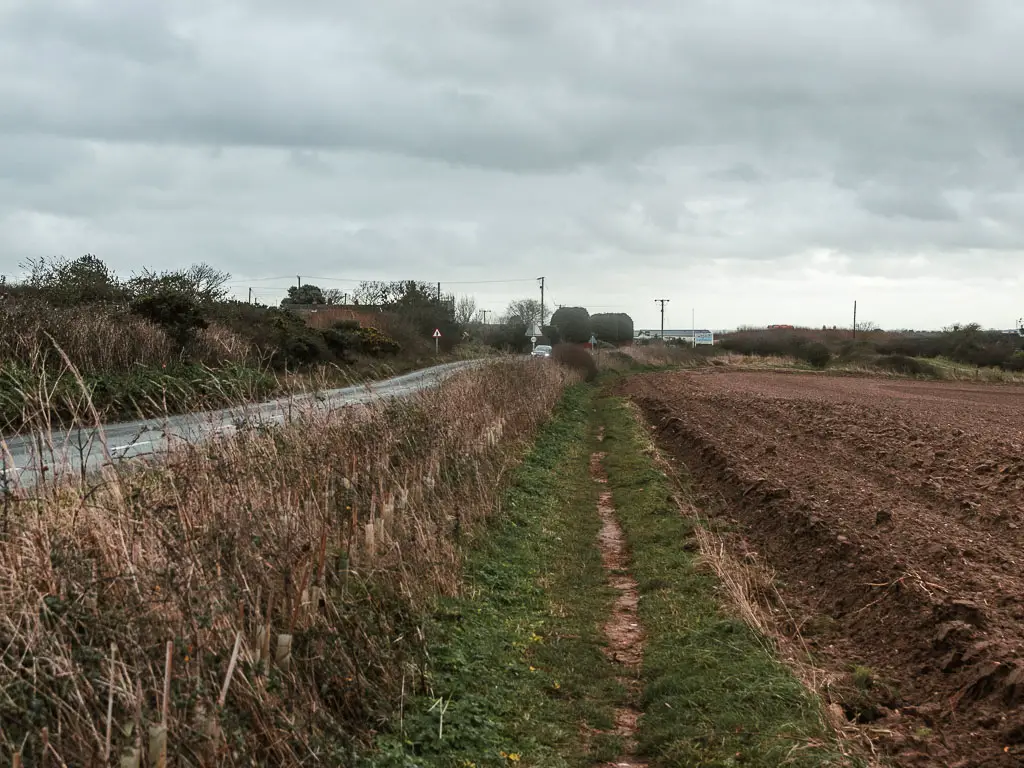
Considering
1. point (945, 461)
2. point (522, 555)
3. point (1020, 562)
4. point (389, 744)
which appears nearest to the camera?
point (389, 744)

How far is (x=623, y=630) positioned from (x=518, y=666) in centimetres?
187

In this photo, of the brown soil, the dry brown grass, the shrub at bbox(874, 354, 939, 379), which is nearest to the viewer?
the dry brown grass

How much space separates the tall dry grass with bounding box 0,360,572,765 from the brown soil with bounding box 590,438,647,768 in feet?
4.74

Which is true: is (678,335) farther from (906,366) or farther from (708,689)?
(708,689)

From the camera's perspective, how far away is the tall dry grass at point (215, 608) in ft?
14.4

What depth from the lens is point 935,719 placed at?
6.64 meters

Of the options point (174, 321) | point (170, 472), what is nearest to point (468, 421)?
point (170, 472)

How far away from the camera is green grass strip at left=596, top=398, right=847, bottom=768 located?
6.14 m

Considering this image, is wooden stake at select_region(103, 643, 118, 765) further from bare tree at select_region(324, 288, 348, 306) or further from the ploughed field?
bare tree at select_region(324, 288, 348, 306)

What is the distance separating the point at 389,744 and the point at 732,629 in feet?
12.8

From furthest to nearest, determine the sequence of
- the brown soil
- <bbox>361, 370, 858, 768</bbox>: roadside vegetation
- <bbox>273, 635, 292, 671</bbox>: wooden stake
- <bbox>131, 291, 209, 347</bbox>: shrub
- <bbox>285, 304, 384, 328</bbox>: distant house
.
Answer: <bbox>285, 304, 384, 328</bbox>: distant house < <bbox>131, 291, 209, 347</bbox>: shrub < the brown soil < <bbox>361, 370, 858, 768</bbox>: roadside vegetation < <bbox>273, 635, 292, 671</bbox>: wooden stake

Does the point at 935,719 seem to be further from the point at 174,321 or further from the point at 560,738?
the point at 174,321

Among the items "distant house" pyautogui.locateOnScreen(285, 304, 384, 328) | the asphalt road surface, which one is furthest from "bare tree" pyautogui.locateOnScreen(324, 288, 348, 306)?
the asphalt road surface

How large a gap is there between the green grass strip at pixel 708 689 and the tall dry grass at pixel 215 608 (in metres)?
1.76
